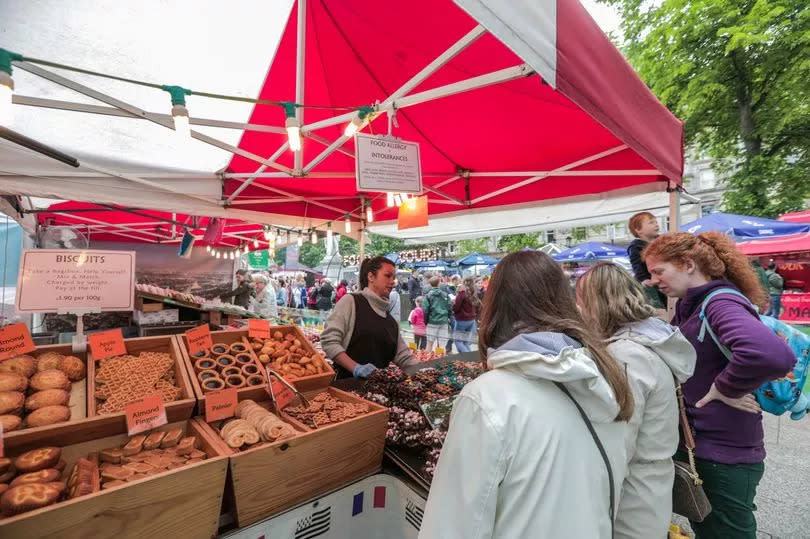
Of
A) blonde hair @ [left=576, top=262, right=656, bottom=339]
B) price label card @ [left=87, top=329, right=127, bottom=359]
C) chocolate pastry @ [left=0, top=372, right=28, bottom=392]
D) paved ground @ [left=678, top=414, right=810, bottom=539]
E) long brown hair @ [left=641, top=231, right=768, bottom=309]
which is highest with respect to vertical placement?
long brown hair @ [left=641, top=231, right=768, bottom=309]

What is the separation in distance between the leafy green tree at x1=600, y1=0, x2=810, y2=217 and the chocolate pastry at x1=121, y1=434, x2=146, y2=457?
15682mm

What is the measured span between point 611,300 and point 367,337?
1996mm

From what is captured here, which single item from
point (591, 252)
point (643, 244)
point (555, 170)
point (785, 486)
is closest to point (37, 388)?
point (555, 170)

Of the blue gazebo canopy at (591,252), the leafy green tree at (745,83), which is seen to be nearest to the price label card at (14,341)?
the blue gazebo canopy at (591,252)

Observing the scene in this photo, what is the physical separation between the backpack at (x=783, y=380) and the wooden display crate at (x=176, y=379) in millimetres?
2632

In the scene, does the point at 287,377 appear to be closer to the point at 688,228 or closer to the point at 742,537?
the point at 742,537

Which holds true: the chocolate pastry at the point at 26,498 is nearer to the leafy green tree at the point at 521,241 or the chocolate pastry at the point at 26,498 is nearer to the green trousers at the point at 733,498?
the green trousers at the point at 733,498

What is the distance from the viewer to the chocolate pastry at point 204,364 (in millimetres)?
2094

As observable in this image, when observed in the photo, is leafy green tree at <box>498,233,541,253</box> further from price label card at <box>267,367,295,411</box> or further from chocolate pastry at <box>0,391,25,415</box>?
chocolate pastry at <box>0,391,25,415</box>

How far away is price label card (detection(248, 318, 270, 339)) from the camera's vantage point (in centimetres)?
256

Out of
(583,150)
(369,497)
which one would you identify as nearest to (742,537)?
(369,497)

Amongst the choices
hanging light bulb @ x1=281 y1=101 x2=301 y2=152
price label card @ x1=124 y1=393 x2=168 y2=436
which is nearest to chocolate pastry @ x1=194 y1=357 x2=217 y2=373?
price label card @ x1=124 y1=393 x2=168 y2=436

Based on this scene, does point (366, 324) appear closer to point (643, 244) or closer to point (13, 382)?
point (13, 382)

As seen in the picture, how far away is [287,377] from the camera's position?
2246mm
